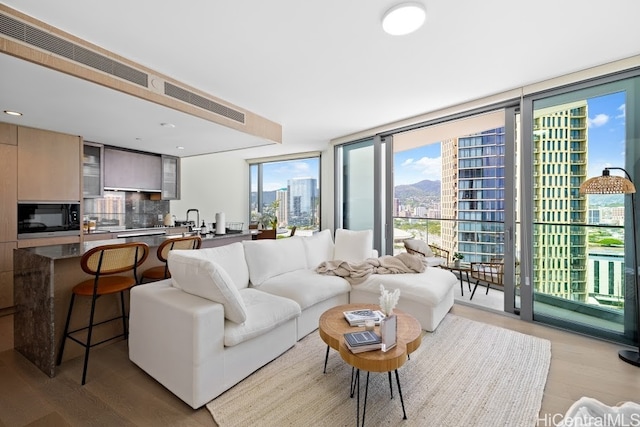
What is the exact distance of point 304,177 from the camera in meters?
7.09

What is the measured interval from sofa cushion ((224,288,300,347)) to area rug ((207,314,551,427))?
348 mm

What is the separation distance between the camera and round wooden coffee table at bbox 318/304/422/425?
5.35 ft

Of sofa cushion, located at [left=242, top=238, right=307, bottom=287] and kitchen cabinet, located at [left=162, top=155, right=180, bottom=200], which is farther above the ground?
kitchen cabinet, located at [left=162, top=155, right=180, bottom=200]

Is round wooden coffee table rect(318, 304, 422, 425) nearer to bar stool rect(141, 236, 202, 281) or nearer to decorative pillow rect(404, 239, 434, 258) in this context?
bar stool rect(141, 236, 202, 281)

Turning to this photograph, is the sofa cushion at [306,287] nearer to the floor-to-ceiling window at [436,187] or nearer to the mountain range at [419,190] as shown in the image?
the floor-to-ceiling window at [436,187]

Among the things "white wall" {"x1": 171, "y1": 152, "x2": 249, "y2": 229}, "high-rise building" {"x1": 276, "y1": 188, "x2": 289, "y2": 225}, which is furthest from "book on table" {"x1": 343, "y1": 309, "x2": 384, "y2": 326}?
"white wall" {"x1": 171, "y1": 152, "x2": 249, "y2": 229}

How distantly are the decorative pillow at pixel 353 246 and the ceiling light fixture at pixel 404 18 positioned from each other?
101 inches

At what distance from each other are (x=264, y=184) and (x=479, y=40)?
19.9 ft

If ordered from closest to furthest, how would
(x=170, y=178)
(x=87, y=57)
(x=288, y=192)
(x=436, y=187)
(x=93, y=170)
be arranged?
(x=87, y=57)
(x=93, y=170)
(x=436, y=187)
(x=170, y=178)
(x=288, y=192)

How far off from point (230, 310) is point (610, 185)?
3.24m

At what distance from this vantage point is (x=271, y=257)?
10.8 feet

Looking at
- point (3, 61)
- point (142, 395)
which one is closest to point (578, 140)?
point (142, 395)

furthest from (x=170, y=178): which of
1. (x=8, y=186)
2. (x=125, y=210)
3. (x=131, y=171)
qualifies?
(x=8, y=186)

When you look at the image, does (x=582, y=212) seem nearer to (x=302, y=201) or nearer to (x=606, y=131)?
(x=606, y=131)
